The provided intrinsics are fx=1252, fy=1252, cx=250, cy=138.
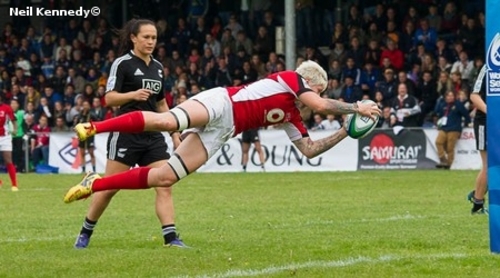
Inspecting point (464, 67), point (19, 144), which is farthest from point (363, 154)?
point (19, 144)

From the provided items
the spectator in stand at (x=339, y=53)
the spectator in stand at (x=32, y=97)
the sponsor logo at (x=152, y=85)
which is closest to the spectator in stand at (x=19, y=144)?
the spectator in stand at (x=32, y=97)

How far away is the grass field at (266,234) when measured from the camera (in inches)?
375

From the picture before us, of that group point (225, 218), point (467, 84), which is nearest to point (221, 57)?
point (467, 84)

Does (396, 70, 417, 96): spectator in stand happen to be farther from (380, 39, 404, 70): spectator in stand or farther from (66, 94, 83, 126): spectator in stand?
(66, 94, 83, 126): spectator in stand

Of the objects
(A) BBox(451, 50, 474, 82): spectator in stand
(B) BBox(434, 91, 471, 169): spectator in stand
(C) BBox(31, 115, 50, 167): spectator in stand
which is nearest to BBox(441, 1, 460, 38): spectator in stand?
(A) BBox(451, 50, 474, 82): spectator in stand

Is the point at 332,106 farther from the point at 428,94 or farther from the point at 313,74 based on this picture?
the point at 428,94

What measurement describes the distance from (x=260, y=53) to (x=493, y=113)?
78.5 feet

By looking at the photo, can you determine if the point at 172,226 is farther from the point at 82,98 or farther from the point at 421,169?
the point at 82,98

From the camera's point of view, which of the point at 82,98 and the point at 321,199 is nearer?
the point at 321,199

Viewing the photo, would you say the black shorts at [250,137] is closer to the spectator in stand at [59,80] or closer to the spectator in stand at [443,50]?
the spectator in stand at [443,50]

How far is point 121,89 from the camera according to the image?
11.3 metres

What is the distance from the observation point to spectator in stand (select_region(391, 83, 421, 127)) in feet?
94.6

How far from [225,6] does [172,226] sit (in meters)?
26.2

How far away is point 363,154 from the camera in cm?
2861
